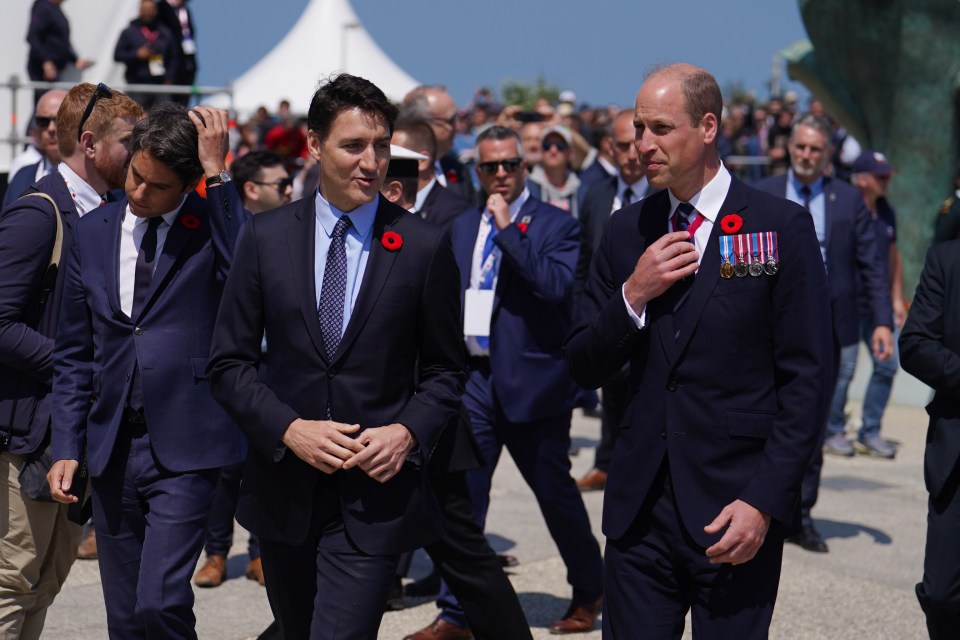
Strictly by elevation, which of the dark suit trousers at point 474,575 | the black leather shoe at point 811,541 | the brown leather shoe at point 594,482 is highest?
the dark suit trousers at point 474,575

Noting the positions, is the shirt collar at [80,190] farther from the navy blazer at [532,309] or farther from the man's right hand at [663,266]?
the man's right hand at [663,266]

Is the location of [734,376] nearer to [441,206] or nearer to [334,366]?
[334,366]

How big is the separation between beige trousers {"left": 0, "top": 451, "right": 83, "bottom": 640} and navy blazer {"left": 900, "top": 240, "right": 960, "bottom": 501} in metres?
3.07

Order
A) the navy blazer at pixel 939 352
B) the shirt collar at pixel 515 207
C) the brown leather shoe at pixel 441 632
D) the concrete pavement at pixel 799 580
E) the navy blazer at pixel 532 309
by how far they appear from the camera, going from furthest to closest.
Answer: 1. the shirt collar at pixel 515 207
2. the concrete pavement at pixel 799 580
3. the navy blazer at pixel 532 309
4. the brown leather shoe at pixel 441 632
5. the navy blazer at pixel 939 352

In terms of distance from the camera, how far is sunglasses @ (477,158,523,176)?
6.17 metres

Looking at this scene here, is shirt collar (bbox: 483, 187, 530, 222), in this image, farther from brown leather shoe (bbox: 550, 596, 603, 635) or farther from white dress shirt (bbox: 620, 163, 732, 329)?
white dress shirt (bbox: 620, 163, 732, 329)

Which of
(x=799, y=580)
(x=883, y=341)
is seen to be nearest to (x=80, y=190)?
(x=799, y=580)

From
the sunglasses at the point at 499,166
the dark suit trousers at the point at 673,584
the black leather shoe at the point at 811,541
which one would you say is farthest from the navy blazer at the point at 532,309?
the black leather shoe at the point at 811,541

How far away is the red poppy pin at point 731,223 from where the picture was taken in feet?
11.5

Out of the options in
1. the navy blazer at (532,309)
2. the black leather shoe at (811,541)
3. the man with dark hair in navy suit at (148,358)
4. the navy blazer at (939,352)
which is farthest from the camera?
the black leather shoe at (811,541)

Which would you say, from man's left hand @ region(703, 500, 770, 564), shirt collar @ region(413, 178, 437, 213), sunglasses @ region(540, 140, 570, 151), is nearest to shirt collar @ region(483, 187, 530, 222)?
shirt collar @ region(413, 178, 437, 213)

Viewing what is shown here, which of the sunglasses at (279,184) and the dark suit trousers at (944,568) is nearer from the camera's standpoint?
the dark suit trousers at (944,568)

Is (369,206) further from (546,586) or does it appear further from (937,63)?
(937,63)

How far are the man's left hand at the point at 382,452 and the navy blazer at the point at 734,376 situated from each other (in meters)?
0.61
